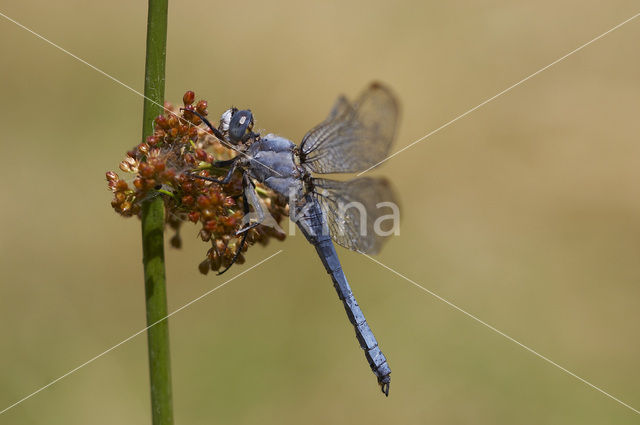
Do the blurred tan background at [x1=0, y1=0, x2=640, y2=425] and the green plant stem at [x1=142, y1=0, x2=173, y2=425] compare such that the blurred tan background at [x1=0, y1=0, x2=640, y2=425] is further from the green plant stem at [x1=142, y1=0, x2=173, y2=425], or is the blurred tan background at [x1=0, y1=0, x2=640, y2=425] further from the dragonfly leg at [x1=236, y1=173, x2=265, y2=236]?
the green plant stem at [x1=142, y1=0, x2=173, y2=425]

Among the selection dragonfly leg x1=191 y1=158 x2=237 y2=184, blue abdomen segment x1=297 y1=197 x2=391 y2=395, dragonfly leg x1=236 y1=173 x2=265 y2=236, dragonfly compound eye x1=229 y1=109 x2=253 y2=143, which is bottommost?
blue abdomen segment x1=297 y1=197 x2=391 y2=395

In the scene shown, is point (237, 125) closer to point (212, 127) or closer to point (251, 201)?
point (212, 127)

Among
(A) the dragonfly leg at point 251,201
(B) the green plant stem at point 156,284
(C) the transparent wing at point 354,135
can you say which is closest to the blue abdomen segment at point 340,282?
(C) the transparent wing at point 354,135

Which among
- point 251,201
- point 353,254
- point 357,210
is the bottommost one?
point 353,254

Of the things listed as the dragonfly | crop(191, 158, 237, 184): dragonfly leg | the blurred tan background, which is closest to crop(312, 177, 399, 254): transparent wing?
the dragonfly

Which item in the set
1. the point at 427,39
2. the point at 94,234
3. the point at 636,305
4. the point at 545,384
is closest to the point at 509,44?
the point at 427,39

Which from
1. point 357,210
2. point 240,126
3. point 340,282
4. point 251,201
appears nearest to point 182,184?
point 251,201
